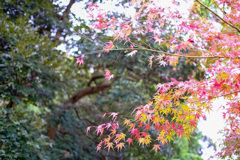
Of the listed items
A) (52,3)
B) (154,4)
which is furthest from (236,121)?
(52,3)

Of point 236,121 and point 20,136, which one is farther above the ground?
point 236,121

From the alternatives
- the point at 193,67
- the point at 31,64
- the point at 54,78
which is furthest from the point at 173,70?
the point at 31,64

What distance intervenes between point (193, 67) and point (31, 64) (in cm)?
301

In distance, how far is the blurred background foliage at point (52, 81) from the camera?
10.5 feet

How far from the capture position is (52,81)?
3930 mm

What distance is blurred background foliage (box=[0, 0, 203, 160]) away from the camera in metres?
3.20

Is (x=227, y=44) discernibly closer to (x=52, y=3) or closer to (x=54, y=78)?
(x=54, y=78)

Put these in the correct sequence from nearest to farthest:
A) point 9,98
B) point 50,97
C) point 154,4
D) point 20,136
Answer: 1. point 154,4
2. point 20,136
3. point 9,98
4. point 50,97

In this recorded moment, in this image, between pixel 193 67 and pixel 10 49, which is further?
pixel 193 67

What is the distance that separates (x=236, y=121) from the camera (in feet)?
8.43

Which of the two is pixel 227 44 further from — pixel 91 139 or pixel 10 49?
pixel 91 139

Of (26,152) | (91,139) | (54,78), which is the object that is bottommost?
(26,152)

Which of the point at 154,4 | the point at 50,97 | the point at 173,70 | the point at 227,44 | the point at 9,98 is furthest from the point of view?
the point at 173,70

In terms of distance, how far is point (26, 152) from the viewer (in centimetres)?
317
